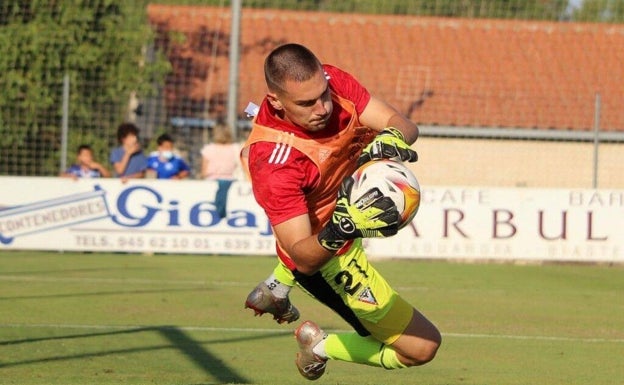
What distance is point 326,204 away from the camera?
6527 millimetres

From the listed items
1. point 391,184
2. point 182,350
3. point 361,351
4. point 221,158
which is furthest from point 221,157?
point 391,184

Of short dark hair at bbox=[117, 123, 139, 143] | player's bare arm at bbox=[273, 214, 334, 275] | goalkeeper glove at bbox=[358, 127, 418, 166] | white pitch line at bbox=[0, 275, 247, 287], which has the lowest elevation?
white pitch line at bbox=[0, 275, 247, 287]

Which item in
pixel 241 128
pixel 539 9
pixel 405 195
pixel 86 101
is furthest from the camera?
pixel 241 128

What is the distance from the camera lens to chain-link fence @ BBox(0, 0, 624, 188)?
69.6 ft

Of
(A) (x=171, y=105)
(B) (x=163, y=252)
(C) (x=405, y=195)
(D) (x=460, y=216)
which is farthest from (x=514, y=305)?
(A) (x=171, y=105)

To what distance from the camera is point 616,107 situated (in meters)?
22.4

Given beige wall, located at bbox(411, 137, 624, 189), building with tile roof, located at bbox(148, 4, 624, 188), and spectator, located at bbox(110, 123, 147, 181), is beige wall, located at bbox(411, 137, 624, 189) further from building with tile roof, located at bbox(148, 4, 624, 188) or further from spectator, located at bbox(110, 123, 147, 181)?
spectator, located at bbox(110, 123, 147, 181)

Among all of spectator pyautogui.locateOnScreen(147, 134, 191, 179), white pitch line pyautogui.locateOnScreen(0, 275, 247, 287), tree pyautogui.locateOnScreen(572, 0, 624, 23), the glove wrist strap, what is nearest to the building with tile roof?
tree pyautogui.locateOnScreen(572, 0, 624, 23)

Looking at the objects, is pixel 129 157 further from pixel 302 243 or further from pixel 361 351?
pixel 302 243

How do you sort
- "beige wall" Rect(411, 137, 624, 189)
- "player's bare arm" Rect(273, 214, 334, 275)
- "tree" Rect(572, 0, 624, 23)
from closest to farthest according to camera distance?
"player's bare arm" Rect(273, 214, 334, 275), "beige wall" Rect(411, 137, 624, 189), "tree" Rect(572, 0, 624, 23)

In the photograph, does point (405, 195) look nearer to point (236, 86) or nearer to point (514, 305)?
point (514, 305)

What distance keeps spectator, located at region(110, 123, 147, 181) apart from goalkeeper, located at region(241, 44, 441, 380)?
11.6 metres

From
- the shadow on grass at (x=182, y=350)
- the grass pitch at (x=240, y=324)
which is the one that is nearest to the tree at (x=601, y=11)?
the grass pitch at (x=240, y=324)

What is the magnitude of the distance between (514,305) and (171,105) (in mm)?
11923
